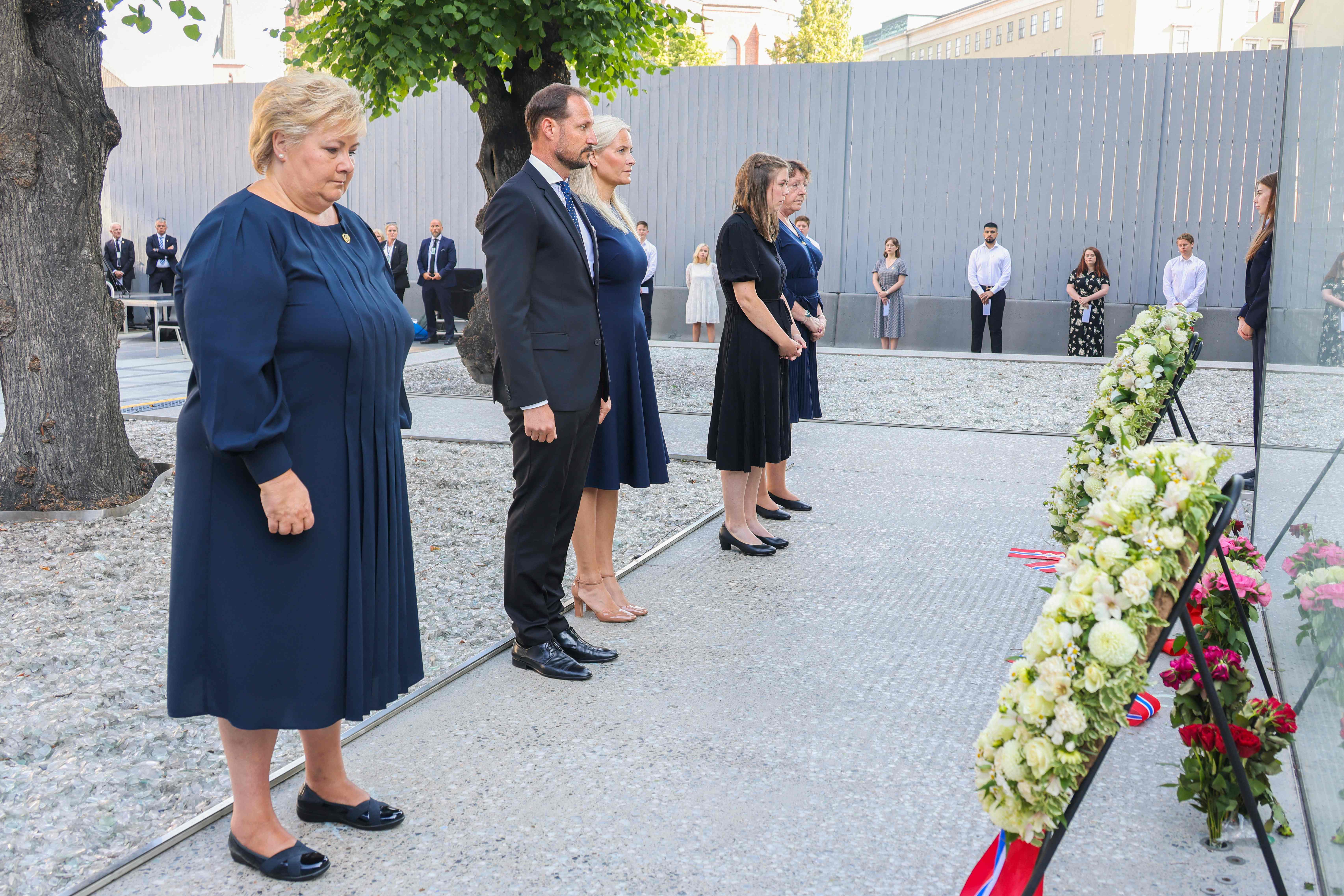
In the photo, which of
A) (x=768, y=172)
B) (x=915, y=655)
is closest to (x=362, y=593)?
(x=915, y=655)

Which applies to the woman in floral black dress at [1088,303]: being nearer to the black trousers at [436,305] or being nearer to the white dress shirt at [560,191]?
the black trousers at [436,305]

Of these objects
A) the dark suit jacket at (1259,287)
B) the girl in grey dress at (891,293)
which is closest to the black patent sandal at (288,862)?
the dark suit jacket at (1259,287)

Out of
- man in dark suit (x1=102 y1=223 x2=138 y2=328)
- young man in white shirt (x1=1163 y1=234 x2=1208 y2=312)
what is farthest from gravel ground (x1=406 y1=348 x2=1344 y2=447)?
man in dark suit (x1=102 y1=223 x2=138 y2=328)

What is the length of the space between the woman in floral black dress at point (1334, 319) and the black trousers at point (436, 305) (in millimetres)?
16315

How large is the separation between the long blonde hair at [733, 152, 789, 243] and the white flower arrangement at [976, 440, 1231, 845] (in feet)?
10.2

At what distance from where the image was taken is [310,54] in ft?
29.8

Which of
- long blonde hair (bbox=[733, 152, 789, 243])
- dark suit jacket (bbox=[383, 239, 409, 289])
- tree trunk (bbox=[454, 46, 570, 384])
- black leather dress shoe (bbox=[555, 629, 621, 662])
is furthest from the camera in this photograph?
dark suit jacket (bbox=[383, 239, 409, 289])

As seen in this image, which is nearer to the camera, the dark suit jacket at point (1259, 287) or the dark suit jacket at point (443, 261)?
the dark suit jacket at point (1259, 287)

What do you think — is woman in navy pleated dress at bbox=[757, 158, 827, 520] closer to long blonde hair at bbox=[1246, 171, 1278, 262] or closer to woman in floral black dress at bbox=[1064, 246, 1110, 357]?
long blonde hair at bbox=[1246, 171, 1278, 262]

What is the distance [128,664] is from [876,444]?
5.75 metres

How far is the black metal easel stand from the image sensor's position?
204cm

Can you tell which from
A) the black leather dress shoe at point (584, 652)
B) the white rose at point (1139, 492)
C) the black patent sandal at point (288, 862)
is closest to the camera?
the white rose at point (1139, 492)

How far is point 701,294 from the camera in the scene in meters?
18.5

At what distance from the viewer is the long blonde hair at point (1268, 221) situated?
6539 mm
